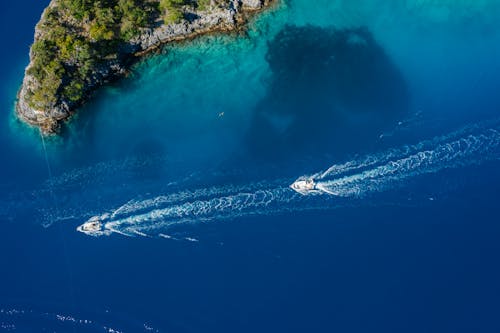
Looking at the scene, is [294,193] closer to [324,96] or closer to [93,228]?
[324,96]

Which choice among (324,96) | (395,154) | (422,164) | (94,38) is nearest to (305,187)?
(395,154)

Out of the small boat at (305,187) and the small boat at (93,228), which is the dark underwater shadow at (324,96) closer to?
the small boat at (305,187)

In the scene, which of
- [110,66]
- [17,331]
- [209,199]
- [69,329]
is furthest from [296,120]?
[17,331]

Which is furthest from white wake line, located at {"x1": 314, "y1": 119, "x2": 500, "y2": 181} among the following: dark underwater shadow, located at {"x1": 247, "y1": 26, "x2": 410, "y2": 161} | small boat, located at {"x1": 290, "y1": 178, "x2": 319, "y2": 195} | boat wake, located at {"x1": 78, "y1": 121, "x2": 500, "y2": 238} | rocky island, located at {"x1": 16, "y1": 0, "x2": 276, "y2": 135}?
rocky island, located at {"x1": 16, "y1": 0, "x2": 276, "y2": 135}

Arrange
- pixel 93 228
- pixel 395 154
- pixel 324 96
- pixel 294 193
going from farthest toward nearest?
1. pixel 324 96
2. pixel 395 154
3. pixel 294 193
4. pixel 93 228

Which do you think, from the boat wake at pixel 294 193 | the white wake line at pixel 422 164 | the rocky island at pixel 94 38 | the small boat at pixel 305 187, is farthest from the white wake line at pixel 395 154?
the rocky island at pixel 94 38

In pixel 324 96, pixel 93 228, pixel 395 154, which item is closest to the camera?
pixel 93 228

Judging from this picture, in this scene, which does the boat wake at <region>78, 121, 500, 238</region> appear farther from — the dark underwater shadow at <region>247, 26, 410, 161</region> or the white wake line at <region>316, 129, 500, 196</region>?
the dark underwater shadow at <region>247, 26, 410, 161</region>

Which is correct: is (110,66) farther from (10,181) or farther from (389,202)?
(389,202)
